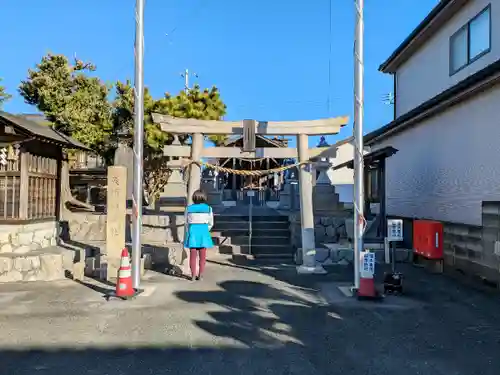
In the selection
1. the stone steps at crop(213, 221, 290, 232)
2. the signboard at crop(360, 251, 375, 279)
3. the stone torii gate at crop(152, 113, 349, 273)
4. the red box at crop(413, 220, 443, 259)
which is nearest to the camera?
the signboard at crop(360, 251, 375, 279)

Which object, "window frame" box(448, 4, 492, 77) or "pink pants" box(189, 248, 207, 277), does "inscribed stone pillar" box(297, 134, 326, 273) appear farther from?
"window frame" box(448, 4, 492, 77)

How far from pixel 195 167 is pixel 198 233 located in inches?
87.2

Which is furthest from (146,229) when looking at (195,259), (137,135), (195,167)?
(137,135)

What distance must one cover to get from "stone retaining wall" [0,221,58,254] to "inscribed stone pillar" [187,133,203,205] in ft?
12.6

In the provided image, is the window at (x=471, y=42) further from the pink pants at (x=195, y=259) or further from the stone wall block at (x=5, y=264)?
the stone wall block at (x=5, y=264)

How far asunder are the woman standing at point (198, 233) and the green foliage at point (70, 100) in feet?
44.1

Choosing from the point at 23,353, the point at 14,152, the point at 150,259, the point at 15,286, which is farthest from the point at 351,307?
the point at 14,152

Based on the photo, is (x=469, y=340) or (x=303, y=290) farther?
(x=303, y=290)

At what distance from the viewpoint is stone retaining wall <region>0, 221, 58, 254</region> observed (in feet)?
30.6

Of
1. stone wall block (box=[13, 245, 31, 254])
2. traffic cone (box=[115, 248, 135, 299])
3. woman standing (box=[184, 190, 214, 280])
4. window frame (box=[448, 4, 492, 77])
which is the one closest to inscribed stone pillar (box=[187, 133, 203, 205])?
woman standing (box=[184, 190, 214, 280])

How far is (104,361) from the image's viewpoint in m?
4.43

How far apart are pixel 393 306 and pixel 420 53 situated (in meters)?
10.6

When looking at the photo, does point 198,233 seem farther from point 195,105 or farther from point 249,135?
point 195,105

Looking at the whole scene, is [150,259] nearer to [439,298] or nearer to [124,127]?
[439,298]
